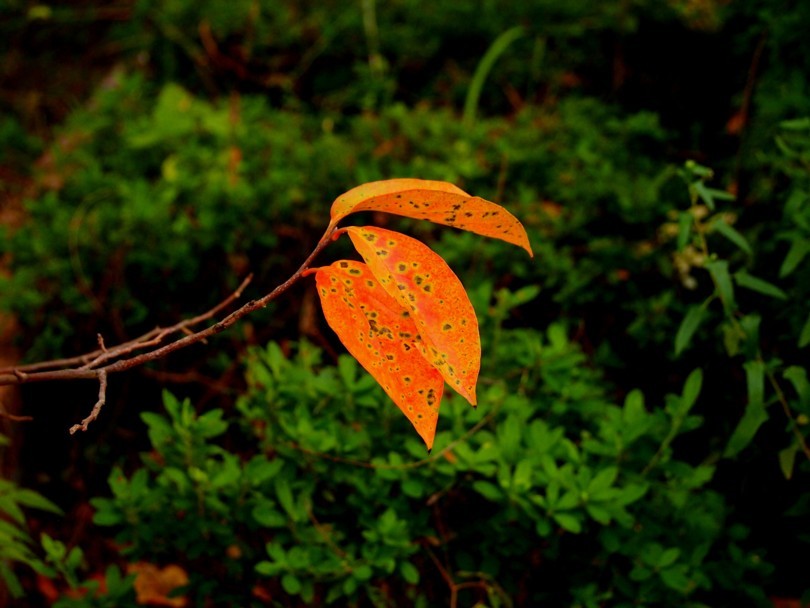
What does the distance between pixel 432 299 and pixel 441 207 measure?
138 mm

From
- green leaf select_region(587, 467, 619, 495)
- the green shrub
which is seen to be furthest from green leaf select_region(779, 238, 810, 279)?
green leaf select_region(587, 467, 619, 495)

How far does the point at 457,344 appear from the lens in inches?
39.7

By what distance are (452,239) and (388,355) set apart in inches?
53.9

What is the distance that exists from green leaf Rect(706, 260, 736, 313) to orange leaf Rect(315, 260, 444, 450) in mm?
929

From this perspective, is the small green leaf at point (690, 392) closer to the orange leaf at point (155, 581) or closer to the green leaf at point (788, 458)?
the green leaf at point (788, 458)

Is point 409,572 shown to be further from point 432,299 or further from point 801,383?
point 801,383

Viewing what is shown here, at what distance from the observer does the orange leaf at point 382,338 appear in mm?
1023

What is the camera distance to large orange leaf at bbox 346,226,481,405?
989 mm

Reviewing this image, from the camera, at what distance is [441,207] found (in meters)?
1.03

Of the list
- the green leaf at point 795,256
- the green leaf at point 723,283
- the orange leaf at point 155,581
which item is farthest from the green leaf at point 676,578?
the orange leaf at point 155,581

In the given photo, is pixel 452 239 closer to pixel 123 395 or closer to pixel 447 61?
pixel 123 395

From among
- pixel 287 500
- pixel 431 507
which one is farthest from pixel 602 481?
pixel 287 500

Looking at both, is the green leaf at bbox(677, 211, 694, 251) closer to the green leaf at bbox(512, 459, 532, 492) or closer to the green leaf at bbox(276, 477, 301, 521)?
A: the green leaf at bbox(512, 459, 532, 492)

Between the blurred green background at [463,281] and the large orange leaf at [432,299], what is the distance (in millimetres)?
598
